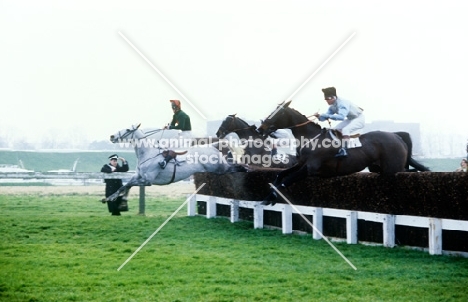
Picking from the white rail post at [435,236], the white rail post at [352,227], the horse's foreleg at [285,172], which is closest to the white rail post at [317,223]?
the white rail post at [352,227]

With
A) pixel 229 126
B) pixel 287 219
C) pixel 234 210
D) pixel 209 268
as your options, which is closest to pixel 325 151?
pixel 287 219

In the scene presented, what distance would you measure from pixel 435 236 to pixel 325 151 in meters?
2.06

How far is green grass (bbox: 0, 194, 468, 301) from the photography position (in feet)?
17.5

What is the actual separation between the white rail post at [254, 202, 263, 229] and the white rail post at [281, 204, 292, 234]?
2.57 feet

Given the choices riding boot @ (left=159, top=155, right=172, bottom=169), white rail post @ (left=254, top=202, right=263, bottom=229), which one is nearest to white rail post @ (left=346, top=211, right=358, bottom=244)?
white rail post @ (left=254, top=202, right=263, bottom=229)

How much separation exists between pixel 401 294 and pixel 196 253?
2.98 metres

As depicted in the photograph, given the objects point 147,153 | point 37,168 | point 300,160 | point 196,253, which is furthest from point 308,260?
point 37,168

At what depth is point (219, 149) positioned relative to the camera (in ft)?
36.7

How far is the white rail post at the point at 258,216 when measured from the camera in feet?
33.5

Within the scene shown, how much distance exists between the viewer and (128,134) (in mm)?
10383

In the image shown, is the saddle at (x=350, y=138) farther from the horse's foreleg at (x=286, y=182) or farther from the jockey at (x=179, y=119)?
the jockey at (x=179, y=119)

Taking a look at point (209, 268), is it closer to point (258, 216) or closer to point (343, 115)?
point (343, 115)

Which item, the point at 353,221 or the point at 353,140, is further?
the point at 353,140

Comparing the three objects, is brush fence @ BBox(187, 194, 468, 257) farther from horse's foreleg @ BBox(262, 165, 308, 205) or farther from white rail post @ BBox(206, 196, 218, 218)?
horse's foreleg @ BBox(262, 165, 308, 205)
